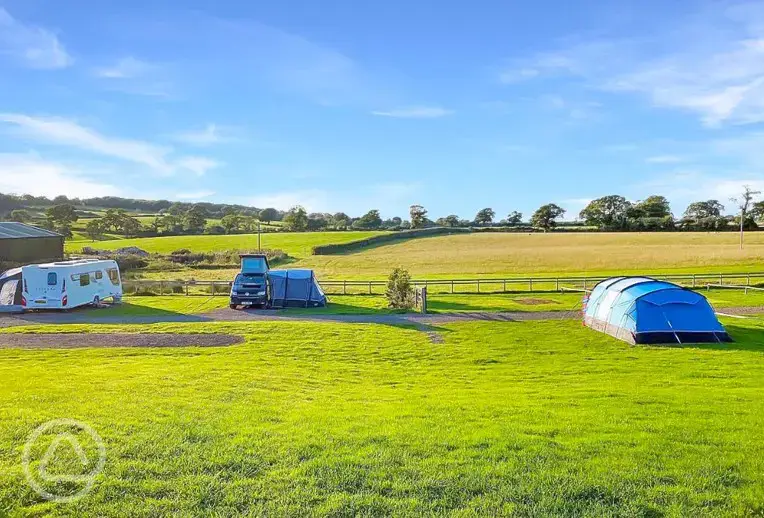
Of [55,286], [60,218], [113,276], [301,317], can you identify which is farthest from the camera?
[60,218]

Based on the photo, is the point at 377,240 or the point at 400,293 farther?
the point at 377,240

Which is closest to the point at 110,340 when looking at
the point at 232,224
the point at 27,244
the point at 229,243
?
the point at 27,244

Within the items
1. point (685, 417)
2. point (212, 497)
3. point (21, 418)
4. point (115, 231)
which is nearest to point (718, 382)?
point (685, 417)

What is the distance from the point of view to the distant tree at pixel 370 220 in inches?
4795

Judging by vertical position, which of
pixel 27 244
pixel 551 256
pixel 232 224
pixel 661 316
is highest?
pixel 232 224

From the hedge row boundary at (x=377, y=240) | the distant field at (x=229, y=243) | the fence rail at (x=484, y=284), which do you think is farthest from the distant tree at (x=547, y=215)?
the fence rail at (x=484, y=284)

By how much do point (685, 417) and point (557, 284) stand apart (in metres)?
28.3

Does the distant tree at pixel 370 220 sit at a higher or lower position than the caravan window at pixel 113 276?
higher

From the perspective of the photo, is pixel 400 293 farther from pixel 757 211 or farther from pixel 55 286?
pixel 757 211

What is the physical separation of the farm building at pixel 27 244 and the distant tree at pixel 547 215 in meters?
95.7

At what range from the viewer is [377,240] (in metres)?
82.9

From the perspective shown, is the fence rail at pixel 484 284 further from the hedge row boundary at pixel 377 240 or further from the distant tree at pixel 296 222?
the distant tree at pixel 296 222

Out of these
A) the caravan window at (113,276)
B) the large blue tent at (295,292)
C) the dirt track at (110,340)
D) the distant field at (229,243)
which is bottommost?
the dirt track at (110,340)

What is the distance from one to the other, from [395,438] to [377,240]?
76721mm
